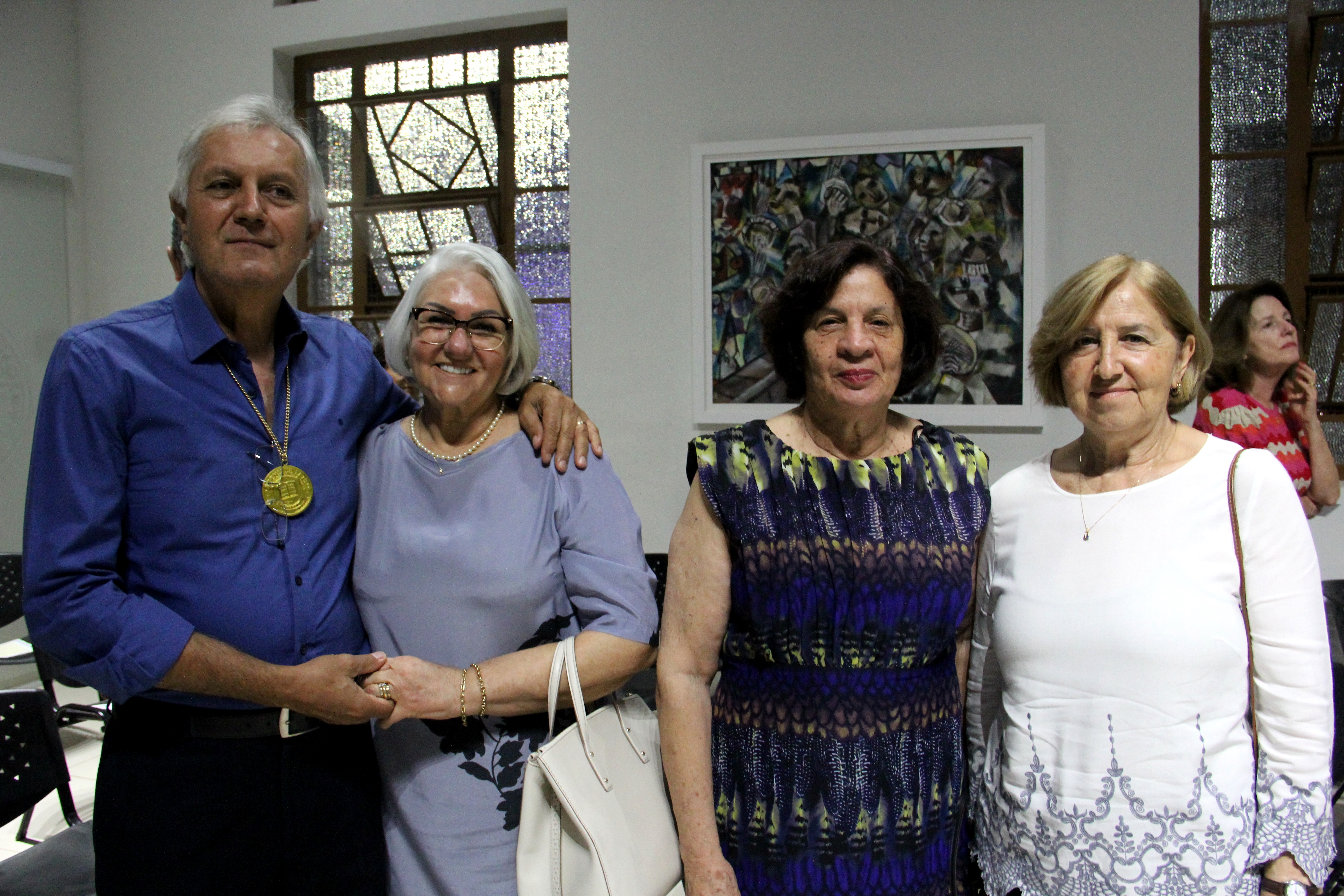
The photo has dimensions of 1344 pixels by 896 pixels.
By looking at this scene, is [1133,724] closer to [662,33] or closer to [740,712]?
[740,712]

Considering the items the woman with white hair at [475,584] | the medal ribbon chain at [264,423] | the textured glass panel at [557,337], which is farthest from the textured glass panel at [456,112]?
the medal ribbon chain at [264,423]

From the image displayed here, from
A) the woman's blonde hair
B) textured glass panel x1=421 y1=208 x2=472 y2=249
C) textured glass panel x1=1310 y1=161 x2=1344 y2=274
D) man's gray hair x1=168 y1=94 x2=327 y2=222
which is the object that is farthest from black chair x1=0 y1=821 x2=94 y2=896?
textured glass panel x1=1310 y1=161 x2=1344 y2=274

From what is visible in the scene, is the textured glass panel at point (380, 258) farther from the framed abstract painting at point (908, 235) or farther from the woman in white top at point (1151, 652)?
the woman in white top at point (1151, 652)

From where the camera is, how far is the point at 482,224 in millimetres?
4695

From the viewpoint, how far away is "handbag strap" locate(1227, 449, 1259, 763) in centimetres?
132

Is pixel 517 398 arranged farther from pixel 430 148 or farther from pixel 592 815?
pixel 430 148

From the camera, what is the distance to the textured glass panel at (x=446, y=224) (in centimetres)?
472

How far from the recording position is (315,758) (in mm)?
1415

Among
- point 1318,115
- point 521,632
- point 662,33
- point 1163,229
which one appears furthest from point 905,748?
point 1318,115

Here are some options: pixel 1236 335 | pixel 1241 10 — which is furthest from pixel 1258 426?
pixel 1241 10

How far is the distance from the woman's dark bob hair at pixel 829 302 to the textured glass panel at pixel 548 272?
313cm

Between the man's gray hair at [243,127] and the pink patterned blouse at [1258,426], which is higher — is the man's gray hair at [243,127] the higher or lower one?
the higher one

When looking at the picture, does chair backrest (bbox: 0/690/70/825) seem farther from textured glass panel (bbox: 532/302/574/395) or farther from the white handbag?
textured glass panel (bbox: 532/302/574/395)

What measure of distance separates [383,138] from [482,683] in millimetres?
4264
